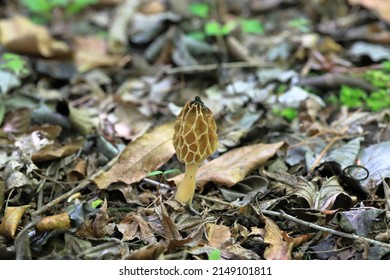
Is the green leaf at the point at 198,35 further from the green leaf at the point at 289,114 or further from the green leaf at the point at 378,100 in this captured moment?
the green leaf at the point at 378,100

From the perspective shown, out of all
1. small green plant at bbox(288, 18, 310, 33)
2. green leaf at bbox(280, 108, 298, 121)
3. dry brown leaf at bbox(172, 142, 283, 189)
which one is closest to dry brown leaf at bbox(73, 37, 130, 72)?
small green plant at bbox(288, 18, 310, 33)

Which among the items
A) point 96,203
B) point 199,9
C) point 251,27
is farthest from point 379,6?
point 96,203

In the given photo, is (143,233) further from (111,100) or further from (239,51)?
(239,51)

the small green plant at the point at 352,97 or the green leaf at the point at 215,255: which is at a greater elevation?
the green leaf at the point at 215,255

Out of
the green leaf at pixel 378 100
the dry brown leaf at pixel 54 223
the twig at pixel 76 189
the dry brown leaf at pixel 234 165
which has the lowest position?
the green leaf at pixel 378 100

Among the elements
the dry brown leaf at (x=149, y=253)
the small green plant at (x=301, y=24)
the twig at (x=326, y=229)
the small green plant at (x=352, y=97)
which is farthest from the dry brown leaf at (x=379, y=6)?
the dry brown leaf at (x=149, y=253)

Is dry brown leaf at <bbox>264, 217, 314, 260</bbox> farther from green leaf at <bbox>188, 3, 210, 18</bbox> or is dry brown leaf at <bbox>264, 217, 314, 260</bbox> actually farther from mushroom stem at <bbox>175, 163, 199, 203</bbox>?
green leaf at <bbox>188, 3, 210, 18</bbox>

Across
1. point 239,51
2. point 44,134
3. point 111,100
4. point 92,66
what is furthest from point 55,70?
point 239,51
